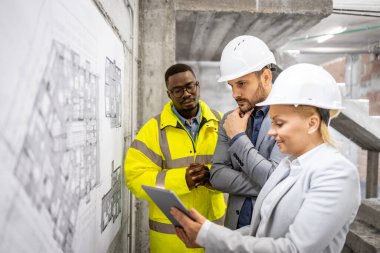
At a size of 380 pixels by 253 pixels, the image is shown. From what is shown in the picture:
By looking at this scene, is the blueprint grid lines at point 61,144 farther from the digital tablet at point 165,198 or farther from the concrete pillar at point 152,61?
the concrete pillar at point 152,61

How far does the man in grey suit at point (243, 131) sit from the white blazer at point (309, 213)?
423 millimetres

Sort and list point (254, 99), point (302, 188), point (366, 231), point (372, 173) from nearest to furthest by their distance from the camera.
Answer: point (302, 188)
point (254, 99)
point (366, 231)
point (372, 173)

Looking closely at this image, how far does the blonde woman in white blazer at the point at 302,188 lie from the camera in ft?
3.50

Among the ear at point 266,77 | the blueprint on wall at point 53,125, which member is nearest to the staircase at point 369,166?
the ear at point 266,77

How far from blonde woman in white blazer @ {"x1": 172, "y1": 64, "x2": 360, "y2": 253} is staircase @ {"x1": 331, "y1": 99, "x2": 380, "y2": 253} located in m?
2.63

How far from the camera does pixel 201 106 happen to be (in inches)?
95.0

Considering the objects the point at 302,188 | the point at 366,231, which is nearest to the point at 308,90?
the point at 302,188

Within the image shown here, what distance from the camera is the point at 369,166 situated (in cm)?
673

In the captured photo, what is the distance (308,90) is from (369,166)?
259 inches

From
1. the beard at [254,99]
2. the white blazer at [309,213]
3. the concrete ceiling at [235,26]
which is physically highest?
the concrete ceiling at [235,26]

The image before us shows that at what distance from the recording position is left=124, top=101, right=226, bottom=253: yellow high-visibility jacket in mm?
2182

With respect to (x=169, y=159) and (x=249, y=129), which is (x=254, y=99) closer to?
(x=249, y=129)

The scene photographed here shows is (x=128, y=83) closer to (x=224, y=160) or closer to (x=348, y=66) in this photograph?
(x=224, y=160)

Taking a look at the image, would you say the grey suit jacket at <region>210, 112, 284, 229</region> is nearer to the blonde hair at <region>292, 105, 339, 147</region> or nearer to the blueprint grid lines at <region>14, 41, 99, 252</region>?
the blonde hair at <region>292, 105, 339, 147</region>
